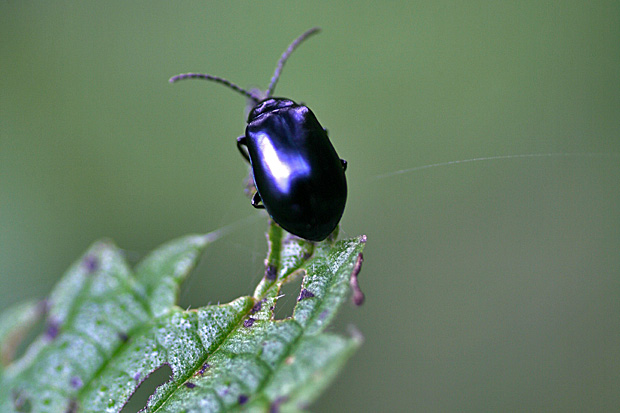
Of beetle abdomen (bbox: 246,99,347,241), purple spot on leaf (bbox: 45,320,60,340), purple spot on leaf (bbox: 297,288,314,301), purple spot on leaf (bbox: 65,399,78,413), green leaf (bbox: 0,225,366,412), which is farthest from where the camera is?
A: purple spot on leaf (bbox: 45,320,60,340)

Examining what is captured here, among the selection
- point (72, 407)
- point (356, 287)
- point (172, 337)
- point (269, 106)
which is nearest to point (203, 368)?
point (172, 337)

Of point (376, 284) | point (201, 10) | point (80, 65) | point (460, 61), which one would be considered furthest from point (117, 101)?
point (460, 61)

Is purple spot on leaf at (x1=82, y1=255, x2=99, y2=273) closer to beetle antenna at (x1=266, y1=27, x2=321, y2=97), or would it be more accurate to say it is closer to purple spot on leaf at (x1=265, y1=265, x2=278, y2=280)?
purple spot on leaf at (x1=265, y1=265, x2=278, y2=280)

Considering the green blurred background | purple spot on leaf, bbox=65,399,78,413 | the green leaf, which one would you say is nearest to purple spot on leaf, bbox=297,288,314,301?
the green leaf

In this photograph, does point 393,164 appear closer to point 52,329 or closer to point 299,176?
point 299,176

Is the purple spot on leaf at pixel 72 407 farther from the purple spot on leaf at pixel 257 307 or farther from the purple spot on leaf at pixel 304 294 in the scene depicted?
the purple spot on leaf at pixel 304 294

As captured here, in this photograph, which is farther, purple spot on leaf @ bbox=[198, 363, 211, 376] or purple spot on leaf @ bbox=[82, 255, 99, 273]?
purple spot on leaf @ bbox=[82, 255, 99, 273]

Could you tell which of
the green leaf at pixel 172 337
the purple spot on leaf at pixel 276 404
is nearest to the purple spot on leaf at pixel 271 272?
the green leaf at pixel 172 337

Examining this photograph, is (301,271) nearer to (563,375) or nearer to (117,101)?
(563,375)
